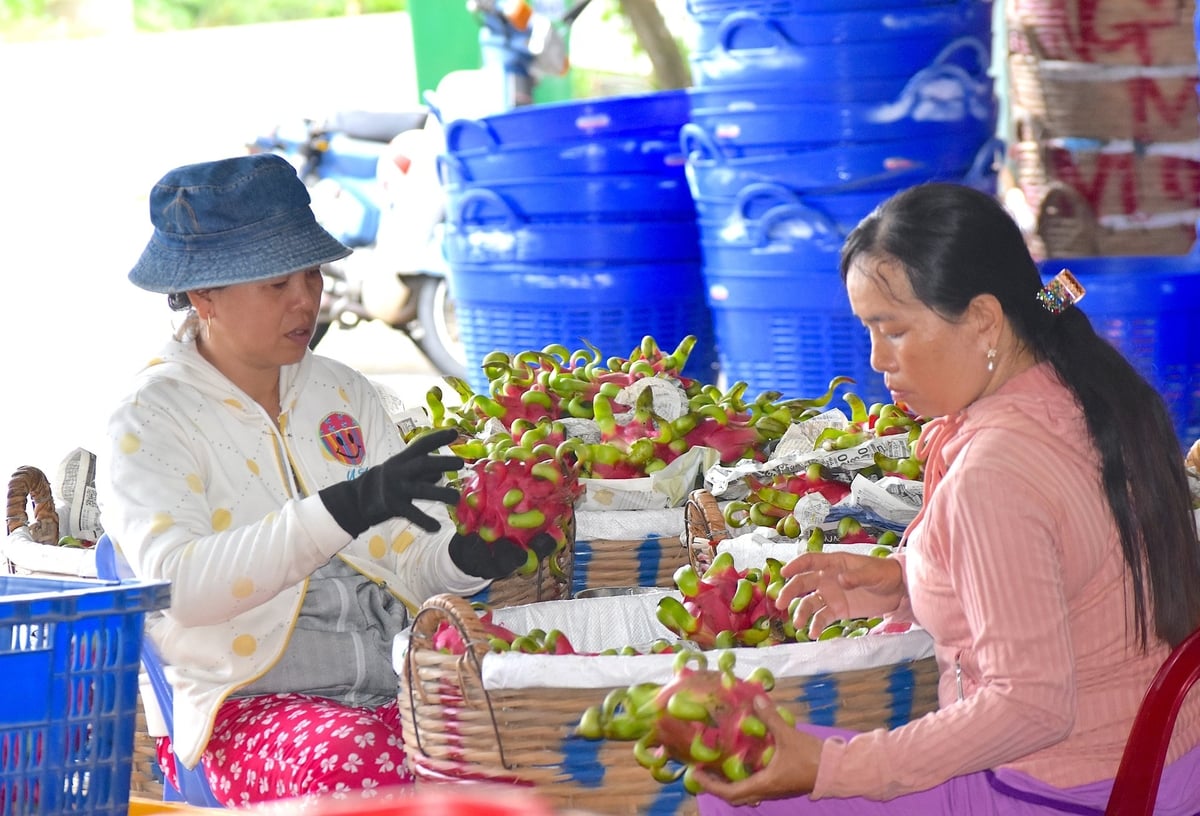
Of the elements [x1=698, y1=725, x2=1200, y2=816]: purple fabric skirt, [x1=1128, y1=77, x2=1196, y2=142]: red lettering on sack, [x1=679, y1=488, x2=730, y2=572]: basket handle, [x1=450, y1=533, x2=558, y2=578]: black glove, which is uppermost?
[x1=1128, y1=77, x2=1196, y2=142]: red lettering on sack

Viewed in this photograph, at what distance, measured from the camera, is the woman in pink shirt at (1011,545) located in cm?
147

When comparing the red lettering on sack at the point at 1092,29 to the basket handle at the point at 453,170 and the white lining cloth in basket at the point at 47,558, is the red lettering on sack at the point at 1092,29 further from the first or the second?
the white lining cloth in basket at the point at 47,558

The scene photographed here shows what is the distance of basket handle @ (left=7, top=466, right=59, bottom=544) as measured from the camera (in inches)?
105

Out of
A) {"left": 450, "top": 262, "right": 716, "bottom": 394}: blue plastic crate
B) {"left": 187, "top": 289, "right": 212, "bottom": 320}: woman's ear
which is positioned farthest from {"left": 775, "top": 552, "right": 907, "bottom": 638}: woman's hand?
{"left": 450, "top": 262, "right": 716, "bottom": 394}: blue plastic crate

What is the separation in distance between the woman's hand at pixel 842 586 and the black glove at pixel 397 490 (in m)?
0.46

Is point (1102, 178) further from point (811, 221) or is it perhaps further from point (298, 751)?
point (298, 751)

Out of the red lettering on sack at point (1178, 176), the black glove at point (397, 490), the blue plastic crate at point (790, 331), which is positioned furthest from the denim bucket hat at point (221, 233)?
the red lettering on sack at point (1178, 176)

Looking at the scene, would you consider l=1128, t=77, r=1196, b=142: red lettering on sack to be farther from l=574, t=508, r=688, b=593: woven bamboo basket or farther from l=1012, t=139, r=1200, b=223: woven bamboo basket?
l=574, t=508, r=688, b=593: woven bamboo basket

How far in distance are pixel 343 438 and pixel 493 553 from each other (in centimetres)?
34

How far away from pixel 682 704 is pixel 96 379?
6984 mm

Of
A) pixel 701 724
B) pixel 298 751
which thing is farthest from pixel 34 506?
pixel 701 724

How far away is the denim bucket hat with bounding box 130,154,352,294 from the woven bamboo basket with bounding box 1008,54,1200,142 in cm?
307

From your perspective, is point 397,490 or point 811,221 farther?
point 811,221

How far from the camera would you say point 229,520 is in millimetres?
2170
